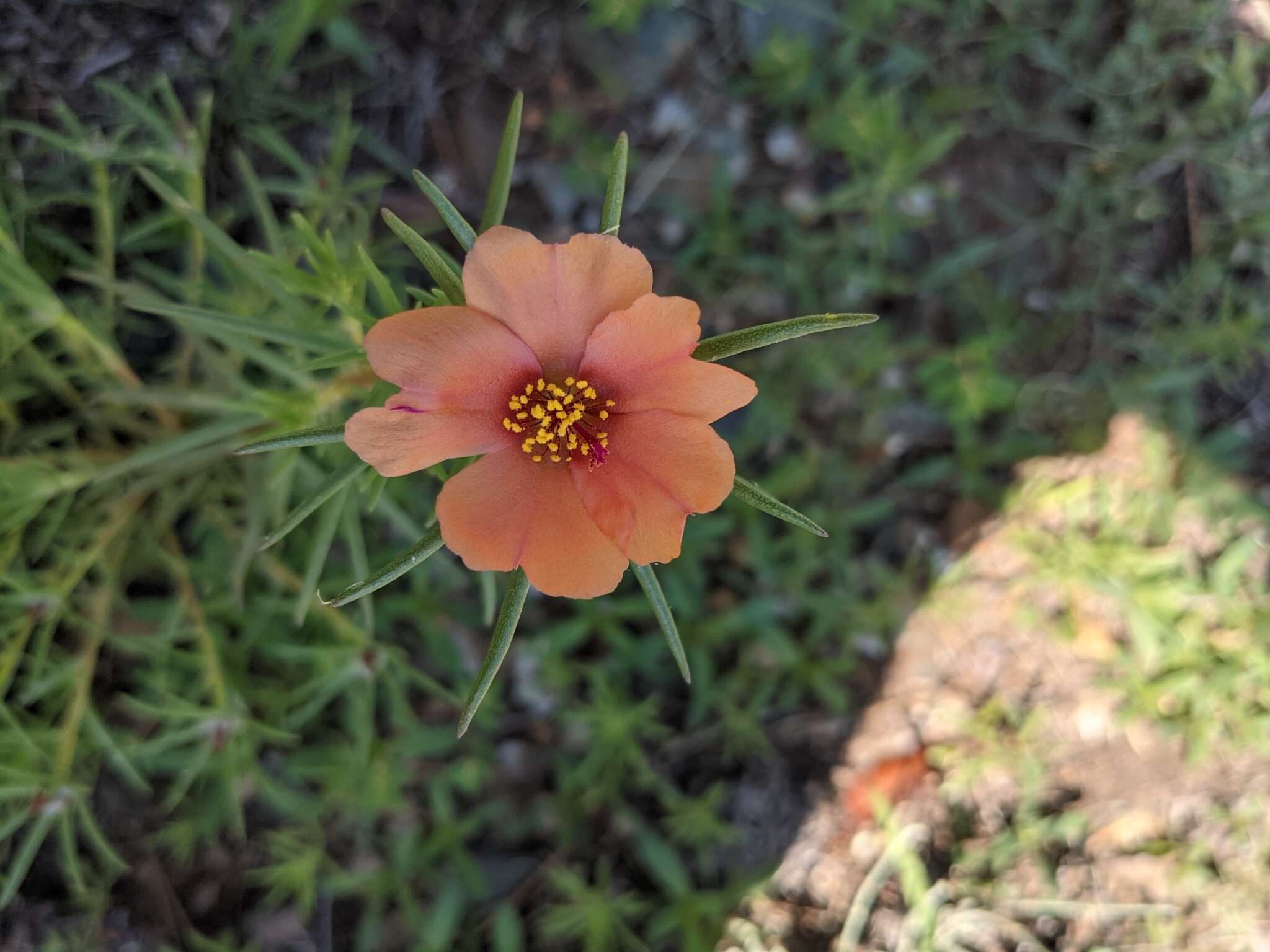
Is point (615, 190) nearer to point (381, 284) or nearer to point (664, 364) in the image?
point (664, 364)

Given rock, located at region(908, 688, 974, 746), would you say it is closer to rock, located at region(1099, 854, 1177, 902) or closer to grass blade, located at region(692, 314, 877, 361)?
rock, located at region(1099, 854, 1177, 902)

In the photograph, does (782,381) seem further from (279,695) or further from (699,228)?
(279,695)

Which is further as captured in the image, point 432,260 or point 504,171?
point 504,171

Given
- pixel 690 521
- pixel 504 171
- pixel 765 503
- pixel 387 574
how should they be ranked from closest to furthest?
pixel 387 574
pixel 765 503
pixel 504 171
pixel 690 521

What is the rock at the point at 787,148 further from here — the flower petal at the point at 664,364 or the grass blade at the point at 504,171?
the flower petal at the point at 664,364

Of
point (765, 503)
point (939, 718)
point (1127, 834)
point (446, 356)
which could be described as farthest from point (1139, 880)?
point (446, 356)
